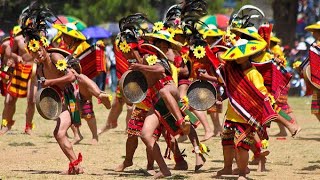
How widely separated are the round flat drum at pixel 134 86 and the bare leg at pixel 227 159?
1071 millimetres

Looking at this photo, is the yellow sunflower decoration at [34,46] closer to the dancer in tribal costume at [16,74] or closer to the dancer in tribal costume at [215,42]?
the dancer in tribal costume at [215,42]

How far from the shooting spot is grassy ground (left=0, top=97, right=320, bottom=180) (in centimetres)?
1082

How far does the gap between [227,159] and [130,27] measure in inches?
71.3

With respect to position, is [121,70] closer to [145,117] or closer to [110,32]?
[145,117]

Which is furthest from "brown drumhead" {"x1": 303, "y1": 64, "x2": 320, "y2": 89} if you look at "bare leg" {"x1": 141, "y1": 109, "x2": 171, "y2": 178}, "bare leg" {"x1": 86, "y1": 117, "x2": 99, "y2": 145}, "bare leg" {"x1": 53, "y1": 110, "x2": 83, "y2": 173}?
"bare leg" {"x1": 86, "y1": 117, "x2": 99, "y2": 145}

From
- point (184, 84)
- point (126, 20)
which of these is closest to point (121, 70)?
point (184, 84)

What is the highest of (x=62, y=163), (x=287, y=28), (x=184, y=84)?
(x=287, y=28)

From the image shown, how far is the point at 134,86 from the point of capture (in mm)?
10227

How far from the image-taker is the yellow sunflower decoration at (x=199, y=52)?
10484 millimetres

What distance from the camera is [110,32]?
Result: 105 ft

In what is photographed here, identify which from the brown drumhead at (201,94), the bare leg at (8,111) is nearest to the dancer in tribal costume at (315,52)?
the brown drumhead at (201,94)

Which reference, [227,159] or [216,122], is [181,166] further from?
[216,122]

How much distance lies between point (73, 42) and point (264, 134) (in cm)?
436

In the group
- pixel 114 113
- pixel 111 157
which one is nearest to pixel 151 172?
pixel 111 157
